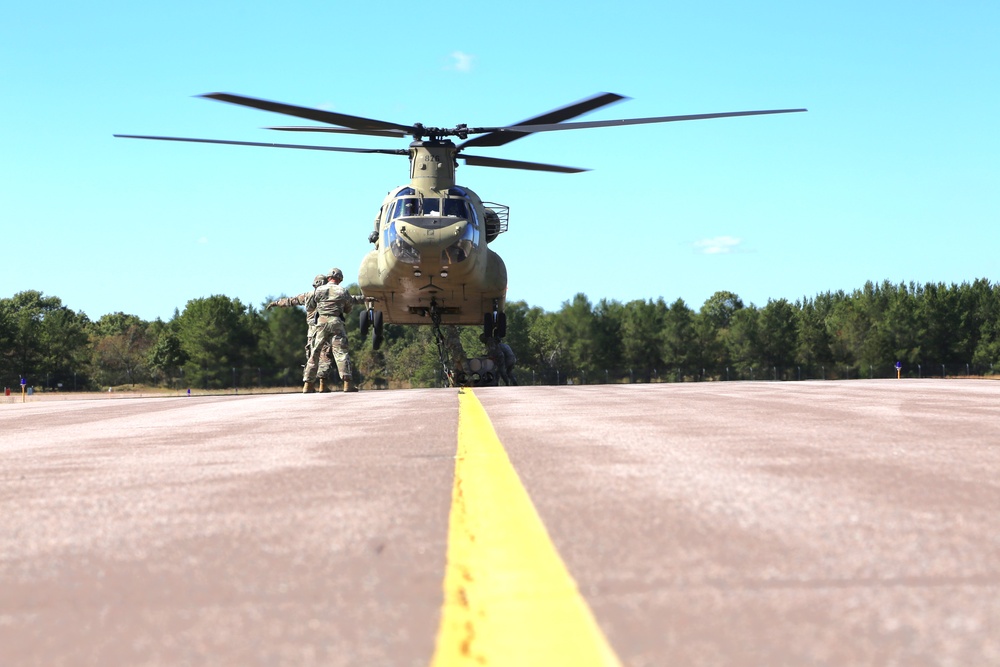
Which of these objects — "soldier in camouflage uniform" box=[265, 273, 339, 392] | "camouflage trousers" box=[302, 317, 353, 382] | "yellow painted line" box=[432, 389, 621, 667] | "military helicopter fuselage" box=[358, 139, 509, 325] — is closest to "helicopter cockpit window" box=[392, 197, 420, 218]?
"military helicopter fuselage" box=[358, 139, 509, 325]

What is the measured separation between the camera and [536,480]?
441 cm

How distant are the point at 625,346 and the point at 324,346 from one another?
101 metres

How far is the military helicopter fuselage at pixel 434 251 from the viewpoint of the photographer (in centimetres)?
2422

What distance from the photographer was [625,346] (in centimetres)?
12162

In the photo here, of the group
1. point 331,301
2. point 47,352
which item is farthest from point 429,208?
point 47,352

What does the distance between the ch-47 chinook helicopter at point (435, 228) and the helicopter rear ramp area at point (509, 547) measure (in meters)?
18.1

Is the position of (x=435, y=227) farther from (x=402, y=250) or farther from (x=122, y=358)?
(x=122, y=358)

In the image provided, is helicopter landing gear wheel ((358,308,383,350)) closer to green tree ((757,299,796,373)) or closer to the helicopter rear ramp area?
the helicopter rear ramp area

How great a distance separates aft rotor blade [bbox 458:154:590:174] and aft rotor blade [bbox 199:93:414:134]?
2.45 m

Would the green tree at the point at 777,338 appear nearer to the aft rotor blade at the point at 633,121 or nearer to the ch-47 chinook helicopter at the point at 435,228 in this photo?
the ch-47 chinook helicopter at the point at 435,228

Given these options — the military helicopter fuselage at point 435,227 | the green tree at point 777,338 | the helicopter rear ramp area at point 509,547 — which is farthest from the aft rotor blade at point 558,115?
the green tree at point 777,338

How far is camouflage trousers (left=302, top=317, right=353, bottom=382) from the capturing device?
859 inches

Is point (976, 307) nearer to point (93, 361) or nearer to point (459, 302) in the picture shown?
point (93, 361)

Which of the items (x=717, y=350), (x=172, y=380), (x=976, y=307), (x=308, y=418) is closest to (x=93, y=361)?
(x=172, y=380)
